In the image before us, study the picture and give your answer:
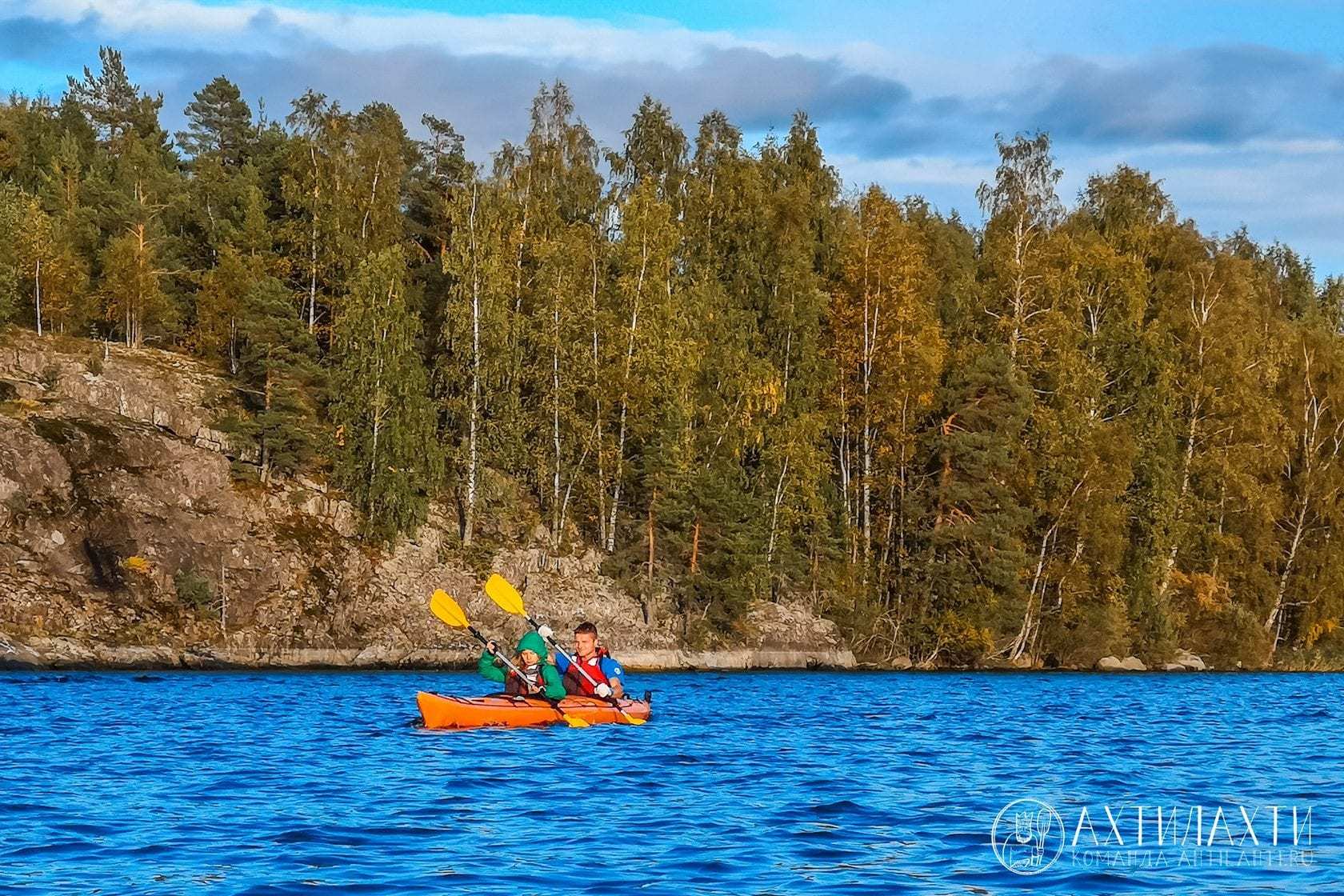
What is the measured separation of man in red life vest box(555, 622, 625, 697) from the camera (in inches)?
1040

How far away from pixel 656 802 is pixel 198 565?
3787cm

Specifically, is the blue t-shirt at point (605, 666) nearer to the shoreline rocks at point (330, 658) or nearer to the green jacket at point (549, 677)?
the green jacket at point (549, 677)

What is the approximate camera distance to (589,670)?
2664 centimetres

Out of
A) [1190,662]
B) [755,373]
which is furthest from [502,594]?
[1190,662]

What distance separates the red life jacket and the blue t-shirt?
0.05 metres

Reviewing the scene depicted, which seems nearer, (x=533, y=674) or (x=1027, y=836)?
(x=1027, y=836)

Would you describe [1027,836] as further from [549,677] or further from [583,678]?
[583,678]

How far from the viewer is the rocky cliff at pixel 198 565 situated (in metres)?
49.2

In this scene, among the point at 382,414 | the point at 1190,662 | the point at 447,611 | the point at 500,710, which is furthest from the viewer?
the point at 1190,662

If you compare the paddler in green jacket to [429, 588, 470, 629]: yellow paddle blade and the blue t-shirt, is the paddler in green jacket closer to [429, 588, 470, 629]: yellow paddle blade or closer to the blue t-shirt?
the blue t-shirt

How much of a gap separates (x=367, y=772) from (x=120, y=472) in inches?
1440

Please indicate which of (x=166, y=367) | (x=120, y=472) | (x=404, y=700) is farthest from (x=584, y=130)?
(x=404, y=700)

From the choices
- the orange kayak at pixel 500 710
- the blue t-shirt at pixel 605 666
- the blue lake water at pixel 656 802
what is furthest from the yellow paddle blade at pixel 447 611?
the orange kayak at pixel 500 710

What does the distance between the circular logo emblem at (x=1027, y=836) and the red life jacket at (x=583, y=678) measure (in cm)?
1020
